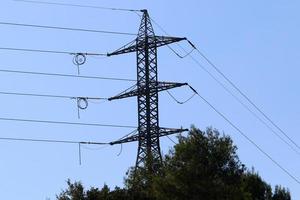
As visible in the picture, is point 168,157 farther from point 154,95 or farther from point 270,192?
point 270,192

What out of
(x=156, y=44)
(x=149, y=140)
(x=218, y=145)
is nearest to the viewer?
(x=218, y=145)

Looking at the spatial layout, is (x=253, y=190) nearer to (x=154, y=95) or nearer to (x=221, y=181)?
(x=154, y=95)

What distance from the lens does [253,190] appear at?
49.9 meters

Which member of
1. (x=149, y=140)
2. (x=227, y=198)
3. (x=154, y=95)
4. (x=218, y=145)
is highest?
(x=154, y=95)

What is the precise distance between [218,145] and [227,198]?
10.9ft

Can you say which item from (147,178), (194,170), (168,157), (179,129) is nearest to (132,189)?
(147,178)

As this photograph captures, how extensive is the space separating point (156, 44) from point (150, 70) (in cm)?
204

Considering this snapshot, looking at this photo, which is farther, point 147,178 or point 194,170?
point 147,178

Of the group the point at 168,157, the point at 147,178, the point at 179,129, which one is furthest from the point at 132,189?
the point at 168,157

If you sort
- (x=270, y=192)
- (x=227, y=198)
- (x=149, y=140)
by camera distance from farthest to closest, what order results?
(x=270, y=192), (x=149, y=140), (x=227, y=198)

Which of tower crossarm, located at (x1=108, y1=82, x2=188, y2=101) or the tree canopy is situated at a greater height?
tower crossarm, located at (x1=108, y1=82, x2=188, y2=101)

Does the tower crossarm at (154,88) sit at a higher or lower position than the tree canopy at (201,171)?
higher

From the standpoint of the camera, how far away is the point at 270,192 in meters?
51.5

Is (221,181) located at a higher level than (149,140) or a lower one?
lower
